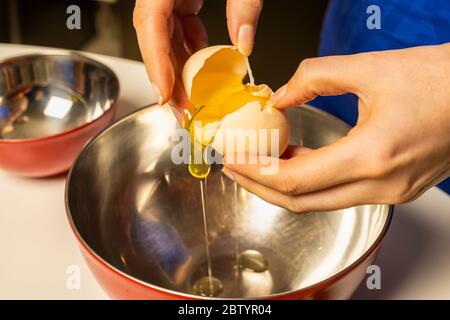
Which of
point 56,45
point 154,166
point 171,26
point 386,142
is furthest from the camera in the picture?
point 56,45

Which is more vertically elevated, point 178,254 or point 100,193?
point 100,193

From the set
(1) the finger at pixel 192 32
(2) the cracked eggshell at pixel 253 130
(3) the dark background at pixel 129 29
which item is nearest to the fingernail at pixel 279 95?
(2) the cracked eggshell at pixel 253 130

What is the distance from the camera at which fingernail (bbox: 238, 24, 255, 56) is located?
0.86m

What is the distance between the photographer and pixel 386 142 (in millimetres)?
658

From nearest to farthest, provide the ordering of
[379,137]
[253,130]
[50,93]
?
[379,137] < [253,130] < [50,93]

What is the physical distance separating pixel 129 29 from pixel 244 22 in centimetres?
193

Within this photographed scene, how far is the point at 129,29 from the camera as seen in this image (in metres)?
2.71

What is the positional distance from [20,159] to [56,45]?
1.90 metres

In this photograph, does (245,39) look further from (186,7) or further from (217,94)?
(186,7)

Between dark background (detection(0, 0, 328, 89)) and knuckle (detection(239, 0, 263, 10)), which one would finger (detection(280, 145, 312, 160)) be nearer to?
knuckle (detection(239, 0, 263, 10))

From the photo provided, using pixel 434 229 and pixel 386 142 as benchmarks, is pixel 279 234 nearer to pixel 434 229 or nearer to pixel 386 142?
pixel 434 229

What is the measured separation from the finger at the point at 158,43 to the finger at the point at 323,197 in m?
0.16

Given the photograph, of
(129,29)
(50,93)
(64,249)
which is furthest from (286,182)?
(129,29)

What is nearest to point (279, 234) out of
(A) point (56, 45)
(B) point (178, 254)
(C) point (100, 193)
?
(B) point (178, 254)
